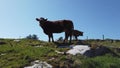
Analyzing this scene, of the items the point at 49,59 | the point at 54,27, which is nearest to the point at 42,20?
the point at 54,27

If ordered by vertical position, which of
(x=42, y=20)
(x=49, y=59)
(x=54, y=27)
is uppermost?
(x=42, y=20)

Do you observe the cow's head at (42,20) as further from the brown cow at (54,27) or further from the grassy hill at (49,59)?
the grassy hill at (49,59)

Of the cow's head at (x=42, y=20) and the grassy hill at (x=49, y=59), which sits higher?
the cow's head at (x=42, y=20)

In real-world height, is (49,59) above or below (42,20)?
below

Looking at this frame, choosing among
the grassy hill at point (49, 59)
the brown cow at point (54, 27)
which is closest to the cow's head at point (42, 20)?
the brown cow at point (54, 27)

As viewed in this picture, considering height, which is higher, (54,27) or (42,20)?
(42,20)

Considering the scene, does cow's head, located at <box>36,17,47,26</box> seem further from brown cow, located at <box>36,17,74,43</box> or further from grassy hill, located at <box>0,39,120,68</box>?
grassy hill, located at <box>0,39,120,68</box>

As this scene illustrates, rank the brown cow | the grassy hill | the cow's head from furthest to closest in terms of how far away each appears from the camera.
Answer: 1. the cow's head
2. the brown cow
3. the grassy hill

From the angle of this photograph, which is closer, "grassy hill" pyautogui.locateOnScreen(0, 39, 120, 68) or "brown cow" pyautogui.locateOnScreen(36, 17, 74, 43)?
"grassy hill" pyautogui.locateOnScreen(0, 39, 120, 68)

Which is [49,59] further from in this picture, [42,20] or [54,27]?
[42,20]

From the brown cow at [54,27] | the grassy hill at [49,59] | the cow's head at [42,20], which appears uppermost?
the cow's head at [42,20]

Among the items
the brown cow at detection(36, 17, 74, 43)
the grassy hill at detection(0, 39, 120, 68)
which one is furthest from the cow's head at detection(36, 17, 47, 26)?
the grassy hill at detection(0, 39, 120, 68)

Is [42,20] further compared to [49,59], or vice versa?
[42,20]

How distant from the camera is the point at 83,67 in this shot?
66.6ft
